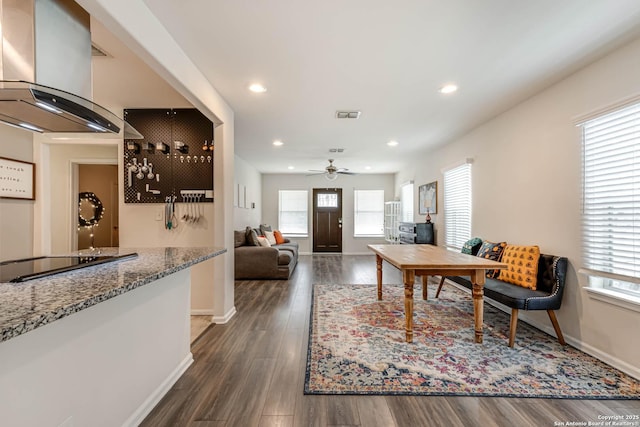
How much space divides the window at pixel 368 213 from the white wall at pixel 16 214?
7.03 m

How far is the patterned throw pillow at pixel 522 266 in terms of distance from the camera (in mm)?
2748

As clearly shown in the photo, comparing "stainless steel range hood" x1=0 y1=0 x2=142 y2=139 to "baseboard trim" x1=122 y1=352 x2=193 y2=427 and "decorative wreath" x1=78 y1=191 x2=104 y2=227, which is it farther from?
"decorative wreath" x1=78 y1=191 x2=104 y2=227

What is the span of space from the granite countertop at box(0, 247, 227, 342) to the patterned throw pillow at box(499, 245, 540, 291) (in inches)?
121

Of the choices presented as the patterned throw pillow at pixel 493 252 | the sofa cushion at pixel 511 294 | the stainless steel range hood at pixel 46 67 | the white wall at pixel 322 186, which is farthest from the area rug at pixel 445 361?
the white wall at pixel 322 186

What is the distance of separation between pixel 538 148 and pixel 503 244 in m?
1.14

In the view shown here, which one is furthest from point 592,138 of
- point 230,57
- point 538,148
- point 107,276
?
point 107,276

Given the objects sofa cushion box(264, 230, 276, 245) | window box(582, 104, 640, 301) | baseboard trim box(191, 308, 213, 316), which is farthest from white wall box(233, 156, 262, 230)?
window box(582, 104, 640, 301)

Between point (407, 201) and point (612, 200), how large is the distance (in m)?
5.05

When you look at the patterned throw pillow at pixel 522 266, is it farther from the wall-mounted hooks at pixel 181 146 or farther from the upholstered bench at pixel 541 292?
the wall-mounted hooks at pixel 181 146

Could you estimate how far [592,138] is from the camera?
7.86 ft

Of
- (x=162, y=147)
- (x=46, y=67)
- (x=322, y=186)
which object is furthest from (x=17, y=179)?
(x=322, y=186)

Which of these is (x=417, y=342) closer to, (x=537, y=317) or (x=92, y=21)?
(x=537, y=317)

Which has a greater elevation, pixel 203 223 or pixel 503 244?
pixel 203 223

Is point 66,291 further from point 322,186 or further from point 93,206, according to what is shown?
point 322,186
